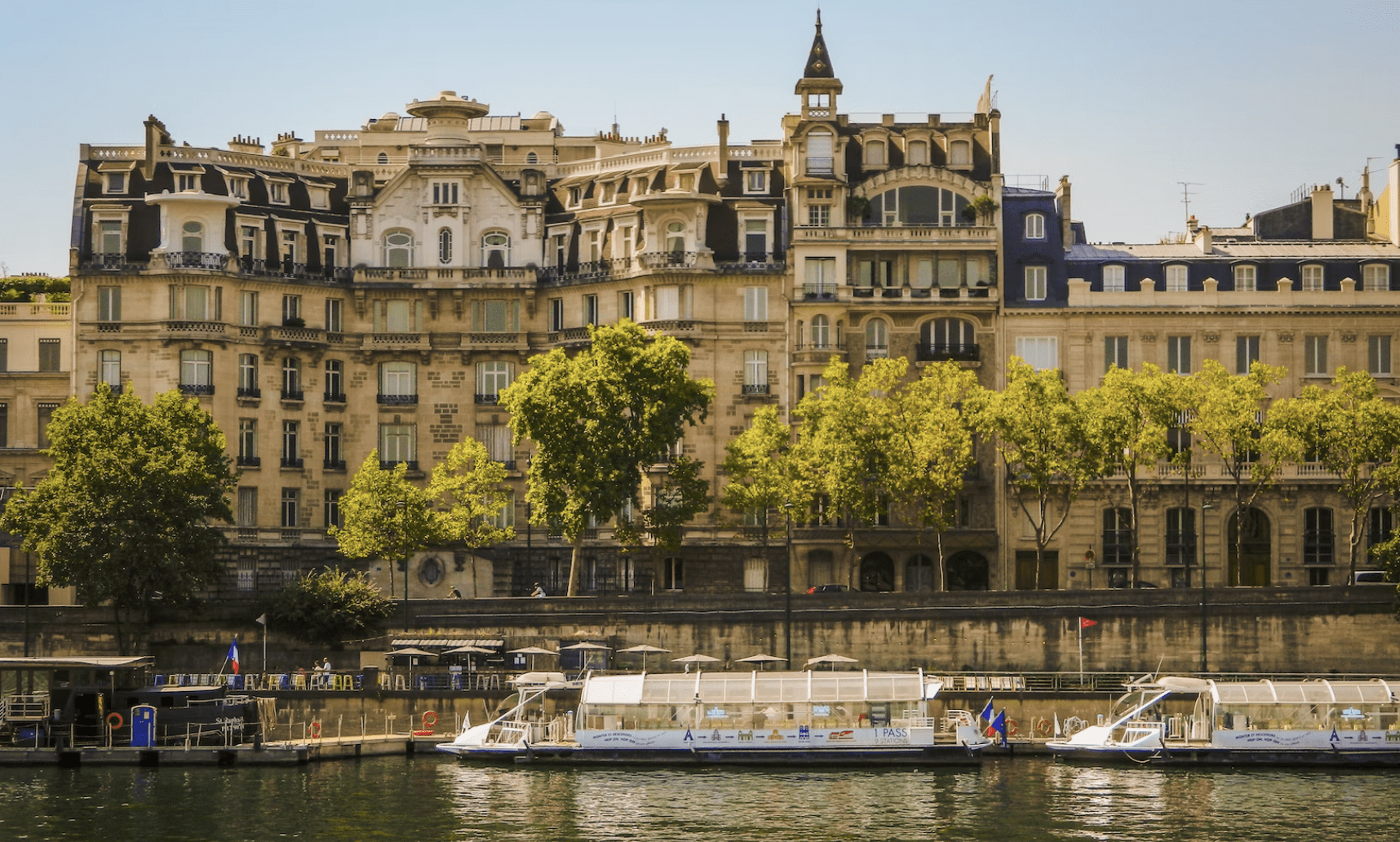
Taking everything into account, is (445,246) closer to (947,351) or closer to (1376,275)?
(947,351)

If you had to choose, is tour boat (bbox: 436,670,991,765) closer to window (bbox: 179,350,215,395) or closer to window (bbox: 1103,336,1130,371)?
window (bbox: 1103,336,1130,371)

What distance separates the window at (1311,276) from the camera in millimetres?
117500

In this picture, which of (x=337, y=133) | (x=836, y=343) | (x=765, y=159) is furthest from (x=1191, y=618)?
(x=337, y=133)

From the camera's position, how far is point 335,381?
120688 millimetres

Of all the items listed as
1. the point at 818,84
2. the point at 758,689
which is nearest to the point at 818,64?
the point at 818,84

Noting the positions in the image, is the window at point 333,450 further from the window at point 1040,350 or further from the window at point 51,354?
the window at point 1040,350

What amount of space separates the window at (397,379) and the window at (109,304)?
1273 centimetres

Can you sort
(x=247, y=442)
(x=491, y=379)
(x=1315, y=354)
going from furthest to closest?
(x=491, y=379) → (x=247, y=442) → (x=1315, y=354)

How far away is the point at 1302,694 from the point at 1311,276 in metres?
36.2

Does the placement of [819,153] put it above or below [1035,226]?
above

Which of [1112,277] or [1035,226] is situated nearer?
[1112,277]

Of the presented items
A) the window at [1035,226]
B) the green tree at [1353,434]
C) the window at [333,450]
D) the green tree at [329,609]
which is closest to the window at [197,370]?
the window at [333,450]

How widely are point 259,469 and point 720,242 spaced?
2423 centimetres

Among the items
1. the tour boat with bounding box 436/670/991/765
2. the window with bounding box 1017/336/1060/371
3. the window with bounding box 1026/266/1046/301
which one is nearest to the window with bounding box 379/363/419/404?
the window with bounding box 1017/336/1060/371
